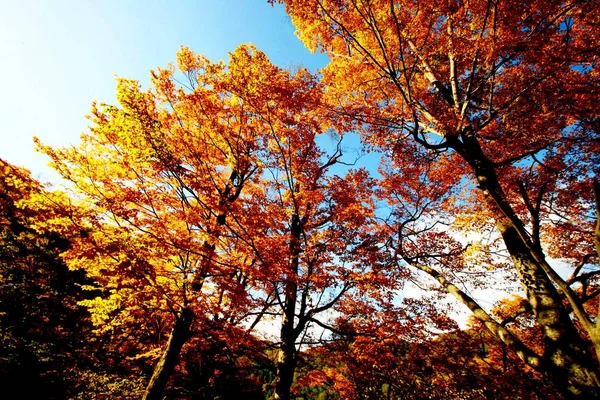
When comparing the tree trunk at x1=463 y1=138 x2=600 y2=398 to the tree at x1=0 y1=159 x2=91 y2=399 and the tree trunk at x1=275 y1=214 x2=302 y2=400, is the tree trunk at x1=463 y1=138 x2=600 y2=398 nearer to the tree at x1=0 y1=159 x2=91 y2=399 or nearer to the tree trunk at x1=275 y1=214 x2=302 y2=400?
the tree trunk at x1=275 y1=214 x2=302 y2=400

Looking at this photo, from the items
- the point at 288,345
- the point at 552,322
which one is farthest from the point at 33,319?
the point at 552,322

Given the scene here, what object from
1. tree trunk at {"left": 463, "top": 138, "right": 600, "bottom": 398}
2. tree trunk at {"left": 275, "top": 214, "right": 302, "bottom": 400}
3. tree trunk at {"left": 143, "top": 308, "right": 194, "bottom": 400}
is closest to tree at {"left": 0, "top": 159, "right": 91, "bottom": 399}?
tree trunk at {"left": 143, "top": 308, "right": 194, "bottom": 400}

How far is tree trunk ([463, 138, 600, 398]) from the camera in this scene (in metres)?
3.41

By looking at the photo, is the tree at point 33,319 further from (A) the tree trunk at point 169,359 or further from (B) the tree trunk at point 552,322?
(B) the tree trunk at point 552,322

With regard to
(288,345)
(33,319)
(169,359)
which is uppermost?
(33,319)

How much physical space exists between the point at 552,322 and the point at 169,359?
8101 millimetres

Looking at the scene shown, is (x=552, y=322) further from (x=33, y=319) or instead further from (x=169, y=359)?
(x=33, y=319)

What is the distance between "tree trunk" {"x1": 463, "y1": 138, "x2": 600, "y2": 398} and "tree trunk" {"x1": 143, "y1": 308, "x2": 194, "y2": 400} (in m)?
7.30

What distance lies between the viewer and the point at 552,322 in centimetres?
412

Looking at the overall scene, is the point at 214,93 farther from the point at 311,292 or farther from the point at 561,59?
the point at 561,59

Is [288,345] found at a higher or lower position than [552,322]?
lower

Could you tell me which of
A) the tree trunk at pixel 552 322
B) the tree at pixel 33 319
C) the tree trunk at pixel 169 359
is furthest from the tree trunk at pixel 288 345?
the tree at pixel 33 319

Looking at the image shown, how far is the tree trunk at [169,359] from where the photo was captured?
6.62 meters

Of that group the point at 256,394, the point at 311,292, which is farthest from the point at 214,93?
the point at 256,394
